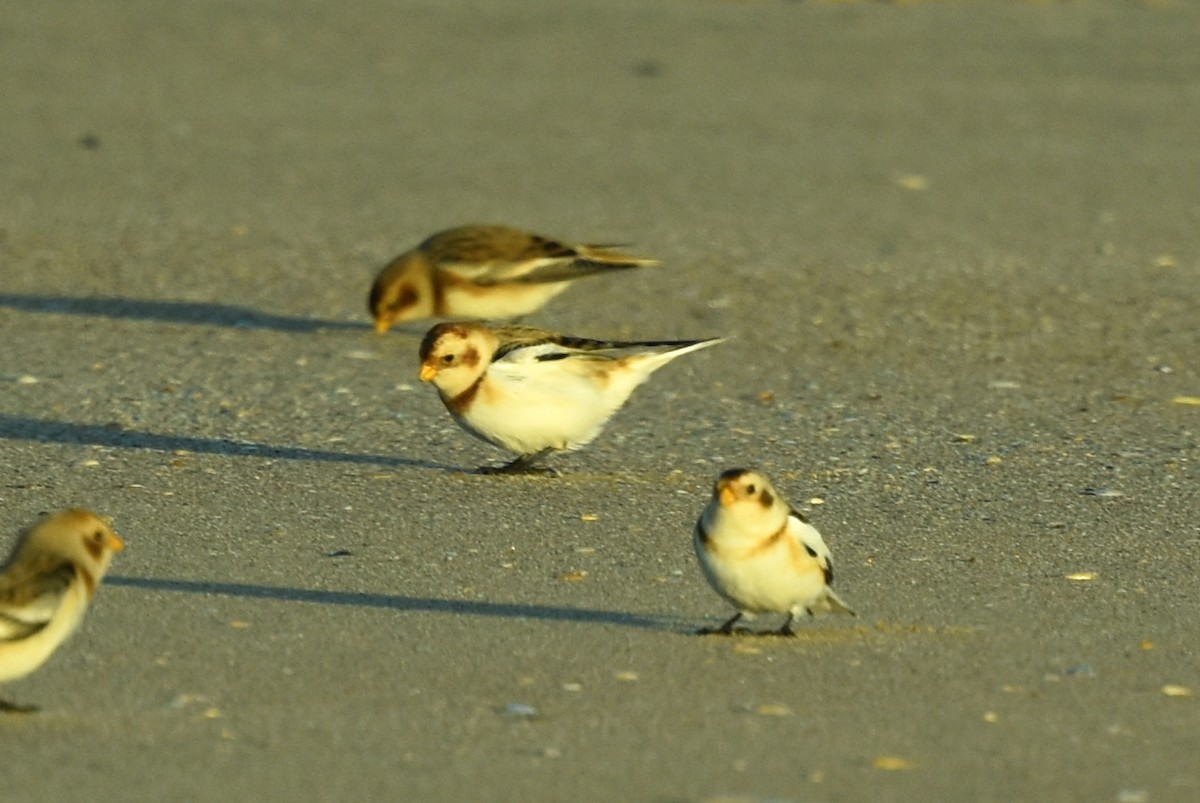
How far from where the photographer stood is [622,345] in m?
6.99

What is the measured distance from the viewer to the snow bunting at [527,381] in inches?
267

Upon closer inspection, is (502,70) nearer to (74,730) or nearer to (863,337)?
(863,337)

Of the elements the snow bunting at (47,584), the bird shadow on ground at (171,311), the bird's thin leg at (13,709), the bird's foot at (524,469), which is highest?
the snow bunting at (47,584)

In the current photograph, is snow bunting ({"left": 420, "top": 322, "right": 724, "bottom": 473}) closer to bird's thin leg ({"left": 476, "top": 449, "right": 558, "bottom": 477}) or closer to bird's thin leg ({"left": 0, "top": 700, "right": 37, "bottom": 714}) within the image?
bird's thin leg ({"left": 476, "top": 449, "right": 558, "bottom": 477})

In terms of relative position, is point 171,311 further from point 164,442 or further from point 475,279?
point 164,442

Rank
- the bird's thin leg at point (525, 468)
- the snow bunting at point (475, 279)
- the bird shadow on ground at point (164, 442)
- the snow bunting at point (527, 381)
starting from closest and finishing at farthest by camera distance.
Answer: the snow bunting at point (527, 381), the bird's thin leg at point (525, 468), the bird shadow on ground at point (164, 442), the snow bunting at point (475, 279)

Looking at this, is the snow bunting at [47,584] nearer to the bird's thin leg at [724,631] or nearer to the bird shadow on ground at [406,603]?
the bird shadow on ground at [406,603]

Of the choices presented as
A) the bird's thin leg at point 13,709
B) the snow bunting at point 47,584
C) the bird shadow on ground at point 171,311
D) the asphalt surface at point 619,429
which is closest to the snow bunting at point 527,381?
the asphalt surface at point 619,429

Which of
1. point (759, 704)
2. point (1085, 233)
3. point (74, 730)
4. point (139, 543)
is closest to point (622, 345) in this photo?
point (139, 543)

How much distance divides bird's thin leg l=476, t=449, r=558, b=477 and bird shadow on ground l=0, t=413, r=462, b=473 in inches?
5.8

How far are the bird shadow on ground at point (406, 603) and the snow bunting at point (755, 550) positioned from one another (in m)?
0.38

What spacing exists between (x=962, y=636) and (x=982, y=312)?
A: 4.89 metres

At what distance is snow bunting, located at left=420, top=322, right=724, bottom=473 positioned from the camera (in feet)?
22.3

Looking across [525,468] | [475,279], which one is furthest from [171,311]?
[525,468]
